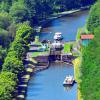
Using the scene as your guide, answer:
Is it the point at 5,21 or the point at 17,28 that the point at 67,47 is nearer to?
the point at 17,28

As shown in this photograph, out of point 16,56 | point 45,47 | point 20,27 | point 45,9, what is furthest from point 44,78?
point 45,9

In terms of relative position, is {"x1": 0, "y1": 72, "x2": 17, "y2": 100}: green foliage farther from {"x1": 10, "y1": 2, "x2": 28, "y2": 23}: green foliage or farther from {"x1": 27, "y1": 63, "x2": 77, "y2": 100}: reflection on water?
{"x1": 10, "y1": 2, "x2": 28, "y2": 23}: green foliage

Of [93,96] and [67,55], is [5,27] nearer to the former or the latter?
Answer: [67,55]

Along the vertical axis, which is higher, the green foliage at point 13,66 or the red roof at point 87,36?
the red roof at point 87,36

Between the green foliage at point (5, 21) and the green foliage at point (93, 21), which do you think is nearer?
the green foliage at point (5, 21)

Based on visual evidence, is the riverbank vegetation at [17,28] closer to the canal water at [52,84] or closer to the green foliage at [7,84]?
the green foliage at [7,84]

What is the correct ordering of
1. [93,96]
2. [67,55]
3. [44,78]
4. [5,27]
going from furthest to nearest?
[5,27] → [67,55] → [44,78] → [93,96]

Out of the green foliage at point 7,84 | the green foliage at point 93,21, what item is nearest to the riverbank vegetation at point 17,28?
the green foliage at point 7,84

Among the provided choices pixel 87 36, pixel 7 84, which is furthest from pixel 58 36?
pixel 7 84
